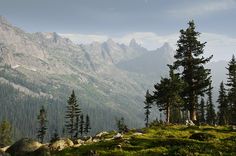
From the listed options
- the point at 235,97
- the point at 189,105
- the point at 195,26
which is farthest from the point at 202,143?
the point at 235,97

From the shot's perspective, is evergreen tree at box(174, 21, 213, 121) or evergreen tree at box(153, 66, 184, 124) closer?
evergreen tree at box(174, 21, 213, 121)

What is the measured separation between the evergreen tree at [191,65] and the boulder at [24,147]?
34.9m

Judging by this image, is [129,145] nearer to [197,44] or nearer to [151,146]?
[151,146]

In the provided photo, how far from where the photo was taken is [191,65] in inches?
2598

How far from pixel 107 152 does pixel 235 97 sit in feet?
229

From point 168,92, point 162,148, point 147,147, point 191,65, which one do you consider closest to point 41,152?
point 147,147

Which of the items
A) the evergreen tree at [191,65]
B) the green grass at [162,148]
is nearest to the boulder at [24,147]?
the green grass at [162,148]

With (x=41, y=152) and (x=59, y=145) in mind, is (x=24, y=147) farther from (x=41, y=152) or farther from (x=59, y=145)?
(x=41, y=152)

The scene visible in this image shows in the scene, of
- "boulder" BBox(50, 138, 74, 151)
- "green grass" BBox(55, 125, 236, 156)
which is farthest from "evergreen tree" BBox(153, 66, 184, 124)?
"green grass" BBox(55, 125, 236, 156)

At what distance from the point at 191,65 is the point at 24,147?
38.0 metres

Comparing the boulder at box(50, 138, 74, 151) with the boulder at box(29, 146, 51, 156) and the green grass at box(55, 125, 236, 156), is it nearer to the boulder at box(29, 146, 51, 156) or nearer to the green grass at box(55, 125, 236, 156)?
the boulder at box(29, 146, 51, 156)

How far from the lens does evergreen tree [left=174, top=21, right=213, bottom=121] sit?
6538 centimetres

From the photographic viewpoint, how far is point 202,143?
98.6 ft

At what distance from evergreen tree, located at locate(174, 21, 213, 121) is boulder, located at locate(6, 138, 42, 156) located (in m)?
34.9
